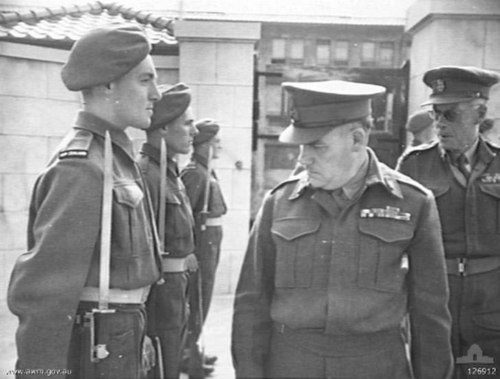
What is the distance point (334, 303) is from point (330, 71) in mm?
4485


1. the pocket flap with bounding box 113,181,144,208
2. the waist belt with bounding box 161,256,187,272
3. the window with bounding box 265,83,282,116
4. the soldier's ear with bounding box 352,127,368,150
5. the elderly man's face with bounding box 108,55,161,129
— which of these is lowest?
the waist belt with bounding box 161,256,187,272

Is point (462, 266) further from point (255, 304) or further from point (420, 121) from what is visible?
point (420, 121)

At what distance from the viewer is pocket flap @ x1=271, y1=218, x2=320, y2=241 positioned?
2.10m

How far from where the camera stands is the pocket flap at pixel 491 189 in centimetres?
298

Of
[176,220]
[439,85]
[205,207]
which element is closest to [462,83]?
[439,85]

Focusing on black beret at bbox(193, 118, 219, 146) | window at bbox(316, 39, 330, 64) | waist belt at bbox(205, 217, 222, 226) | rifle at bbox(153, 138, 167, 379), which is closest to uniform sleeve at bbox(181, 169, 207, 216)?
waist belt at bbox(205, 217, 222, 226)

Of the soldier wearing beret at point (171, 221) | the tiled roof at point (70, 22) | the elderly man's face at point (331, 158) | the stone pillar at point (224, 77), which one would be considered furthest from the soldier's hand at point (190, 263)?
the tiled roof at point (70, 22)

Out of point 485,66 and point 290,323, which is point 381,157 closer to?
point 485,66

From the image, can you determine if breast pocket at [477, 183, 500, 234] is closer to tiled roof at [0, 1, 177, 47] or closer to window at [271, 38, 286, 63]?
tiled roof at [0, 1, 177, 47]

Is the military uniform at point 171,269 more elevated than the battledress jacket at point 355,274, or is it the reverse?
the battledress jacket at point 355,274

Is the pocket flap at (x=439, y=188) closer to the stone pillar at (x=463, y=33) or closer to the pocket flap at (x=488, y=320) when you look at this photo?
the pocket flap at (x=488, y=320)

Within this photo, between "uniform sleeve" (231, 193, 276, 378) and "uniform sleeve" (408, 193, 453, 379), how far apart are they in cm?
53

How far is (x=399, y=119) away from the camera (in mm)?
6359

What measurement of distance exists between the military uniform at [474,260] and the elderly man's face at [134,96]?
5.37 feet
